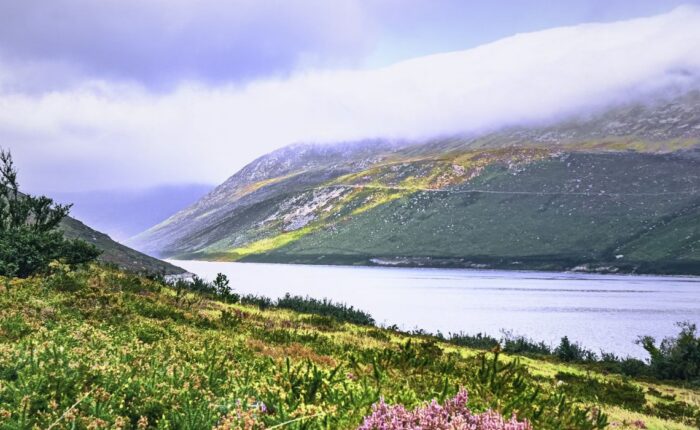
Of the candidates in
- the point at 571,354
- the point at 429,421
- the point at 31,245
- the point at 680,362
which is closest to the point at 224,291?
the point at 31,245

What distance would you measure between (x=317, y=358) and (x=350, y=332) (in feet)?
43.1

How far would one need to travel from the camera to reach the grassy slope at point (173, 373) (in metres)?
6.48

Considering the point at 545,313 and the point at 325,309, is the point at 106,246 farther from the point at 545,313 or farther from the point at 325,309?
the point at 545,313

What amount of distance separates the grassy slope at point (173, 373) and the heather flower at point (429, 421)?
42cm

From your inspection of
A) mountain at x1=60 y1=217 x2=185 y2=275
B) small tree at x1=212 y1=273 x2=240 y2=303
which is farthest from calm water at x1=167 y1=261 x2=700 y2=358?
small tree at x1=212 y1=273 x2=240 y2=303

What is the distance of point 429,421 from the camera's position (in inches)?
234

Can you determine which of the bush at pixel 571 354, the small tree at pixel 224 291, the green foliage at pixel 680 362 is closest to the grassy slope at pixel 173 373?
the small tree at pixel 224 291

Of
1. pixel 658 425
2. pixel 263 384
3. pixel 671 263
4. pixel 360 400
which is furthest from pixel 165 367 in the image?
pixel 671 263

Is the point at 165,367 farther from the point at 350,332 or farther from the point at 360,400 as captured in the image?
the point at 350,332

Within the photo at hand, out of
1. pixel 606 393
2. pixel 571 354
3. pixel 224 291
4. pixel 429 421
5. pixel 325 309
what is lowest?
pixel 571 354

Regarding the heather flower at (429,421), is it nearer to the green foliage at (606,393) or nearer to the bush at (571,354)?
the green foliage at (606,393)

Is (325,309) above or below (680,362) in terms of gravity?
above

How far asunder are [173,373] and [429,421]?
403 cm

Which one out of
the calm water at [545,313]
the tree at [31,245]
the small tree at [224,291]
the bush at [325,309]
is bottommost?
the calm water at [545,313]
